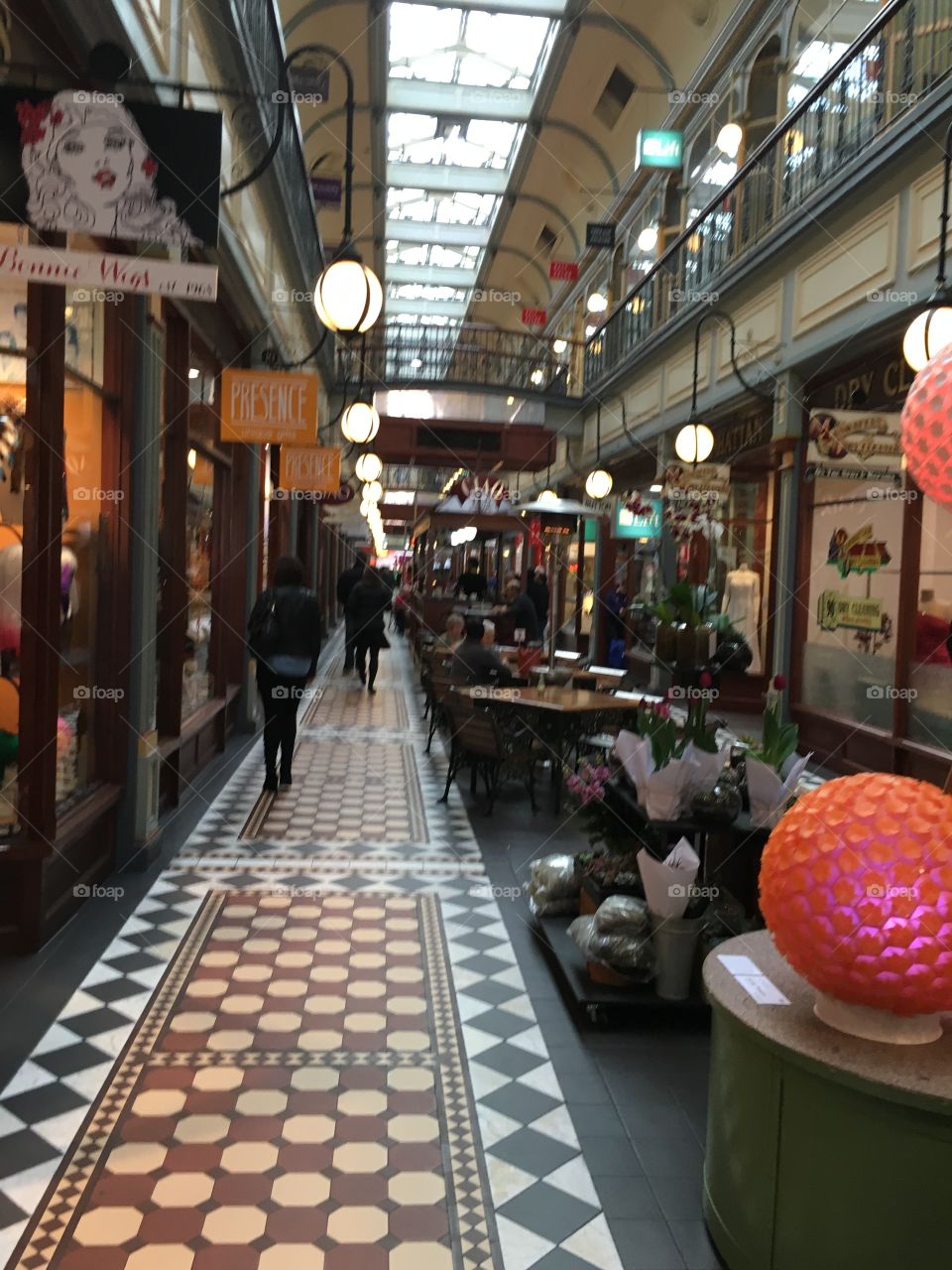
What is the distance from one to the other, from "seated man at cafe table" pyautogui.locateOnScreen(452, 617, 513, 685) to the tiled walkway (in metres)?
3.10

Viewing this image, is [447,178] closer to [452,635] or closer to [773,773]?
[452,635]

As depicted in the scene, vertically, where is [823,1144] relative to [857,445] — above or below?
below

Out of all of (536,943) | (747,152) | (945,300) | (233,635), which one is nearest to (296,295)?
(233,635)

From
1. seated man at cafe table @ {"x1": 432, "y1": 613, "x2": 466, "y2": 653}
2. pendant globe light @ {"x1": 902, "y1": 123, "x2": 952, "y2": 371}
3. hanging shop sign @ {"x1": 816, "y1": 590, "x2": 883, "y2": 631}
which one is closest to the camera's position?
pendant globe light @ {"x1": 902, "y1": 123, "x2": 952, "y2": 371}

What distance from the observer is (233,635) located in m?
9.45

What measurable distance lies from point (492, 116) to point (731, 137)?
5.81 m

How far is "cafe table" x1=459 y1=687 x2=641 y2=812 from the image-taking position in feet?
24.1

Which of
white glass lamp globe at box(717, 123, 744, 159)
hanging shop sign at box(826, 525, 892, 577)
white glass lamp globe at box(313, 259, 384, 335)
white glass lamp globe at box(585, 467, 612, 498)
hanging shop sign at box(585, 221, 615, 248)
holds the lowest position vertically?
hanging shop sign at box(826, 525, 892, 577)

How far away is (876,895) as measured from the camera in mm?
2207

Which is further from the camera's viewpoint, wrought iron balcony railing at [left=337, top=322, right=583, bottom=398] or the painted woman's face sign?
wrought iron balcony railing at [left=337, top=322, right=583, bottom=398]

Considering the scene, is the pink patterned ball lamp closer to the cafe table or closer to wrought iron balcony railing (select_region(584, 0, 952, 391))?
the cafe table

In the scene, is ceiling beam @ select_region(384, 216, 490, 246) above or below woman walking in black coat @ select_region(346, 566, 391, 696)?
above

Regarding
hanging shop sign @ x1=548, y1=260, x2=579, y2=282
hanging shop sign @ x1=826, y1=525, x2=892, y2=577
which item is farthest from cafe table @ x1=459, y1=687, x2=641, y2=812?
hanging shop sign @ x1=548, y1=260, x2=579, y2=282

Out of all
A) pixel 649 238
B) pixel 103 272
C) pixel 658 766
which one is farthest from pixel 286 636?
pixel 649 238
